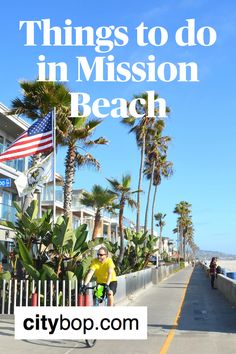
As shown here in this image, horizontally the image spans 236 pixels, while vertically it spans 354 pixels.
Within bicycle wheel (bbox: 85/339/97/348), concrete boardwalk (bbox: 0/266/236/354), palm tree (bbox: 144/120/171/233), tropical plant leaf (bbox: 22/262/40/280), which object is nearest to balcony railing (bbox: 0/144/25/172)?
palm tree (bbox: 144/120/171/233)

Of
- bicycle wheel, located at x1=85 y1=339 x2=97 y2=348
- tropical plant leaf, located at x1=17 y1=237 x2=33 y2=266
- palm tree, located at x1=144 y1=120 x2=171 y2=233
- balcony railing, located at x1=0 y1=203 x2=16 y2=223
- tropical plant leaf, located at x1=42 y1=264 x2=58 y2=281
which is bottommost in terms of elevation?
bicycle wheel, located at x1=85 y1=339 x2=97 y2=348

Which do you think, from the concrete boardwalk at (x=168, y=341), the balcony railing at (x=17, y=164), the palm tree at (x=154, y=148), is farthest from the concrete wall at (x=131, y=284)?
the palm tree at (x=154, y=148)

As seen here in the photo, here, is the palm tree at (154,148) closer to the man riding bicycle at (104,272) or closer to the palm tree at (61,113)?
the palm tree at (61,113)

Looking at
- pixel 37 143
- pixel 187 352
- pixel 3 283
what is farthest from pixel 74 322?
pixel 37 143

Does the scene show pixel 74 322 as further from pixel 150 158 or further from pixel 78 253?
pixel 150 158

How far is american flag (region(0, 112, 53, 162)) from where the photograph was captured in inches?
631

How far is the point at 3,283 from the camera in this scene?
12.5 meters

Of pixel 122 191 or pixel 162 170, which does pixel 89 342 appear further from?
pixel 162 170

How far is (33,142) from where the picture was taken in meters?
16.3

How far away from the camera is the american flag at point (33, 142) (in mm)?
16016

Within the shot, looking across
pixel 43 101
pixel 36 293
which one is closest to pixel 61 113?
pixel 43 101

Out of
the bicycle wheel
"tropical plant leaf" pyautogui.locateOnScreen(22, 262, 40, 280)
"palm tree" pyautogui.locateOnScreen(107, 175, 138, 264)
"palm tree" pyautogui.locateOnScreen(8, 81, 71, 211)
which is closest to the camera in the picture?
the bicycle wheel

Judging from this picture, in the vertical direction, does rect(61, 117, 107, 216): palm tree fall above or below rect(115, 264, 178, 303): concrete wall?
above

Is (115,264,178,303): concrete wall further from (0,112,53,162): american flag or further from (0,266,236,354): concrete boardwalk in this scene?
(0,112,53,162): american flag
